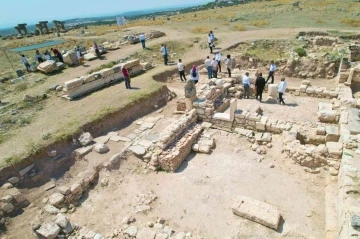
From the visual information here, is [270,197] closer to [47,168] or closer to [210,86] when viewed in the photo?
[210,86]

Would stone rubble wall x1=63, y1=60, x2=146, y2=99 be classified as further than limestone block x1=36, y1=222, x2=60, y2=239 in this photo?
Yes

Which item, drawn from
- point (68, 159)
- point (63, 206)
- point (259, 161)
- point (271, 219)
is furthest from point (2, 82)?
point (271, 219)

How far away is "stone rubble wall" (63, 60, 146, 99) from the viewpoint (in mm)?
14297

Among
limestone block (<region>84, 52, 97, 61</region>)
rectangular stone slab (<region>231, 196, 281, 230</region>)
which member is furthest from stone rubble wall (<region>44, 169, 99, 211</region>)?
limestone block (<region>84, 52, 97, 61</region>)

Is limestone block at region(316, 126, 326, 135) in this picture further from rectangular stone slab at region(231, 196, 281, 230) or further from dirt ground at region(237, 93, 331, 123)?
rectangular stone slab at region(231, 196, 281, 230)

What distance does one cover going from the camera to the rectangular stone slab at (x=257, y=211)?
6.86m

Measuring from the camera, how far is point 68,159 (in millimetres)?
10055

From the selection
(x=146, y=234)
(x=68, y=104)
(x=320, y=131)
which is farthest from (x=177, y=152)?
(x=68, y=104)

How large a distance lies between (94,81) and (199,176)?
9594 mm

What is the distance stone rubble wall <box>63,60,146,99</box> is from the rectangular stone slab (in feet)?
36.1

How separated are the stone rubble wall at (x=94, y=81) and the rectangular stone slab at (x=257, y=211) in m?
11.0

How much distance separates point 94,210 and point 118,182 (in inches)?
49.4

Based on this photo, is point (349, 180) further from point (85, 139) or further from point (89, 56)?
point (89, 56)

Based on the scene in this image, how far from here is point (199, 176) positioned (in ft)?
29.9
